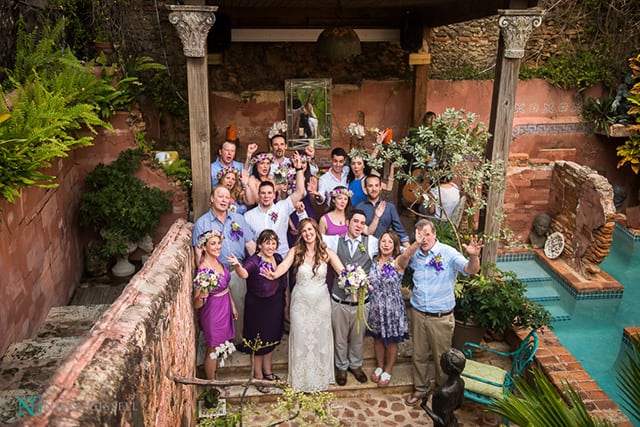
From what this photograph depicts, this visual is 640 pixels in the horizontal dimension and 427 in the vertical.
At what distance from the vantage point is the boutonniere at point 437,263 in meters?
5.55

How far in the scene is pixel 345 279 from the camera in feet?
17.7

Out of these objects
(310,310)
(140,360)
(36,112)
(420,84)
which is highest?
(420,84)

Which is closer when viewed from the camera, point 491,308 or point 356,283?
point 356,283

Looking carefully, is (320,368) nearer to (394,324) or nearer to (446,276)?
(394,324)

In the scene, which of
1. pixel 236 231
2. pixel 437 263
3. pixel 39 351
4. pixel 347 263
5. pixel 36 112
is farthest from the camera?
pixel 236 231

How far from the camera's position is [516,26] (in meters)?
6.10

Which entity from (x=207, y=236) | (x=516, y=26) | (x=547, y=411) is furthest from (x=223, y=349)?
(x=516, y=26)

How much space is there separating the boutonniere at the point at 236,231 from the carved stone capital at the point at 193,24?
5.83 feet

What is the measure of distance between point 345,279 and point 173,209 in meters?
→ 3.78

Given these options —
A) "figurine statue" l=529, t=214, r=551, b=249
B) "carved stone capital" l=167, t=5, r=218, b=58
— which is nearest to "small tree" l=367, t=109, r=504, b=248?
"carved stone capital" l=167, t=5, r=218, b=58

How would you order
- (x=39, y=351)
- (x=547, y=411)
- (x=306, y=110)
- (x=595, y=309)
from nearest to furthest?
(x=547, y=411) < (x=39, y=351) < (x=595, y=309) < (x=306, y=110)

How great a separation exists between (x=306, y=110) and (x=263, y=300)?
6.04 meters

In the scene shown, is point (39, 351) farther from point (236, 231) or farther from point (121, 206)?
point (121, 206)

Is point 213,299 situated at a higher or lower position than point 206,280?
lower
